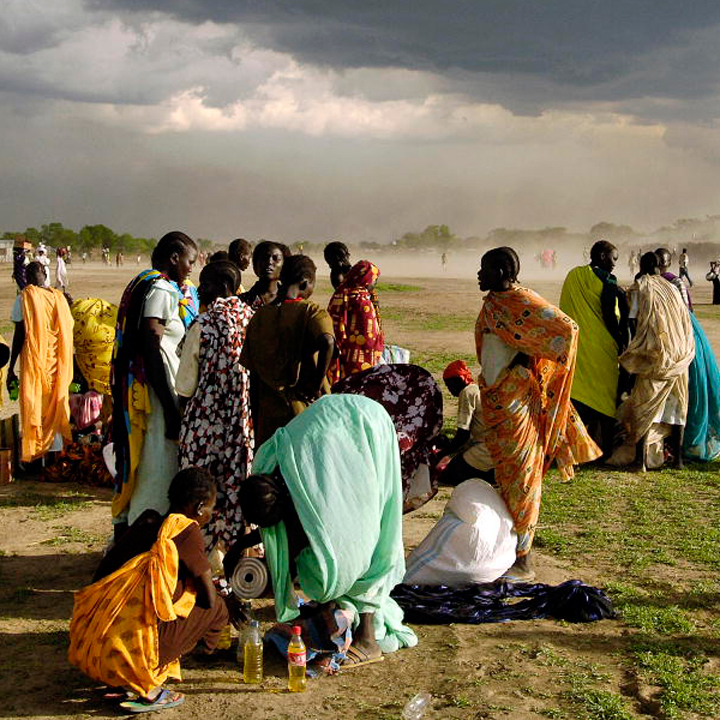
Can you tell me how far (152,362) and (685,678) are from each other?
3157 millimetres

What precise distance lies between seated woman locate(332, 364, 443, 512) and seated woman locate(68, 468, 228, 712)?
1474 mm

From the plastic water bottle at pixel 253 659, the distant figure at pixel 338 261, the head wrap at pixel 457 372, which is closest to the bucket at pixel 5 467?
the distant figure at pixel 338 261

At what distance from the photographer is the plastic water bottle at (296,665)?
4484mm

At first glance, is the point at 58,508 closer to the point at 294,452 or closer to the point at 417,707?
the point at 294,452

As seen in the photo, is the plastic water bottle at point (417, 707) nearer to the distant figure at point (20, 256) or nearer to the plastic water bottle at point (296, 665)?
the plastic water bottle at point (296, 665)

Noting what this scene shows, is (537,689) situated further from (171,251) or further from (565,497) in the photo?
(565,497)

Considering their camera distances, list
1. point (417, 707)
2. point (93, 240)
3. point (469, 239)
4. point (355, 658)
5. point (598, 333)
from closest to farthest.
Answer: point (417, 707)
point (355, 658)
point (598, 333)
point (93, 240)
point (469, 239)

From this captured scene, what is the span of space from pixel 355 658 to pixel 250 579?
0.67 metres

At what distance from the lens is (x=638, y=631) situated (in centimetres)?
521

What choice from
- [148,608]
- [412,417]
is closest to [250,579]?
[148,608]

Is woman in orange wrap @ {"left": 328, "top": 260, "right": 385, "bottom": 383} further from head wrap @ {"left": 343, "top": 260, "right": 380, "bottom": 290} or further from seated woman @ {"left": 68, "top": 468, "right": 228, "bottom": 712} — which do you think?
seated woman @ {"left": 68, "top": 468, "right": 228, "bottom": 712}

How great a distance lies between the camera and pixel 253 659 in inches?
180

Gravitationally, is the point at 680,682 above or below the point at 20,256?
below

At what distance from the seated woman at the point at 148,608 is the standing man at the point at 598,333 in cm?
560
